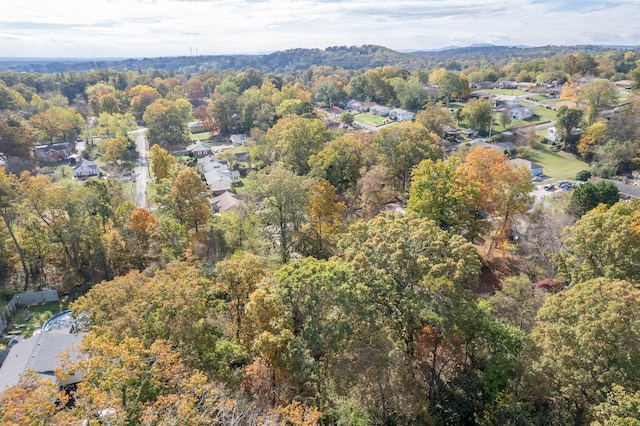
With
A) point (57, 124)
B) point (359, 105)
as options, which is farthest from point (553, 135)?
point (57, 124)

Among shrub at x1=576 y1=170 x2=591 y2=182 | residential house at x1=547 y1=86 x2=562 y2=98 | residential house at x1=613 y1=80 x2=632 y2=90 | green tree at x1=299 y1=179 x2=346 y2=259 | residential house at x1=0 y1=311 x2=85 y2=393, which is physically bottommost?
residential house at x1=0 y1=311 x2=85 y2=393

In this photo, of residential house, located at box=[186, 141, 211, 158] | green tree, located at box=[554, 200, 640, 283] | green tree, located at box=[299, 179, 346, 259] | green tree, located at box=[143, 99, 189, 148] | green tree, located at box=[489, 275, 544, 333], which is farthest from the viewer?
green tree, located at box=[143, 99, 189, 148]

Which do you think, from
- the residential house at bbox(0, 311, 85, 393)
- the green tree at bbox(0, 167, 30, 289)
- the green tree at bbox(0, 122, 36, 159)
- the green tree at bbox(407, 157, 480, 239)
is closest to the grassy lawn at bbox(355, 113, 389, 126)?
the green tree at bbox(407, 157, 480, 239)

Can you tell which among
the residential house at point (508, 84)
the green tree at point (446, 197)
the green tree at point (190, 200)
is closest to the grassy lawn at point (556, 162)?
the green tree at point (446, 197)

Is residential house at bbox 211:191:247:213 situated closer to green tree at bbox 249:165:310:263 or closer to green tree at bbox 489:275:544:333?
green tree at bbox 249:165:310:263

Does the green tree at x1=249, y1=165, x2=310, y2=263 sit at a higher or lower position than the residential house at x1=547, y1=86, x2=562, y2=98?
lower

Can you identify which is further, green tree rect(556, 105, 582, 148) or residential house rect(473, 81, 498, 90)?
residential house rect(473, 81, 498, 90)

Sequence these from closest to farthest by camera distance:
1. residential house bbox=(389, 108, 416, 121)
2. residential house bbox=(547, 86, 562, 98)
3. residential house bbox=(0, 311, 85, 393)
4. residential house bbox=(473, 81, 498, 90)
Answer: residential house bbox=(0, 311, 85, 393) < residential house bbox=(389, 108, 416, 121) < residential house bbox=(547, 86, 562, 98) < residential house bbox=(473, 81, 498, 90)

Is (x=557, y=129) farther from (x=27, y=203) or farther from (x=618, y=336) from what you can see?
(x=27, y=203)

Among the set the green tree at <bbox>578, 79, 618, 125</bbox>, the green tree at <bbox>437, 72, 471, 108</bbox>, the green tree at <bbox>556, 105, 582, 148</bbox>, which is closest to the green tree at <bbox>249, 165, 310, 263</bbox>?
the green tree at <bbox>556, 105, 582, 148</bbox>
